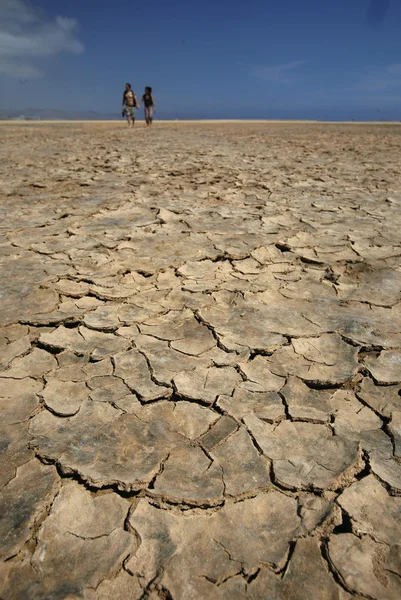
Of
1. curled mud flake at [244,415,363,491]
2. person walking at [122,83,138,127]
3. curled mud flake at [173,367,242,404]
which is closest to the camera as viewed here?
curled mud flake at [244,415,363,491]

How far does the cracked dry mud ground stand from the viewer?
88 centimetres

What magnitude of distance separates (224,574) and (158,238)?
220cm

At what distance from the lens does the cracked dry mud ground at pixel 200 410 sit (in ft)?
2.90

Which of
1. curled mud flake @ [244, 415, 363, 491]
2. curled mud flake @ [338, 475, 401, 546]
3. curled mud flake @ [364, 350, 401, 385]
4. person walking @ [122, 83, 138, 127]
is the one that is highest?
person walking @ [122, 83, 138, 127]

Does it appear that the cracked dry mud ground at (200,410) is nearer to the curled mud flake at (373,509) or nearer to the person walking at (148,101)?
the curled mud flake at (373,509)

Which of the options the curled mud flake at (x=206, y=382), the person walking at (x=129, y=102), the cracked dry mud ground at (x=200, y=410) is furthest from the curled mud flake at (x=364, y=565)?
the person walking at (x=129, y=102)

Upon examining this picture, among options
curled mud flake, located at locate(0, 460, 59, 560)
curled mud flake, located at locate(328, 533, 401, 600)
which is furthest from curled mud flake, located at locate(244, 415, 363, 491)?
curled mud flake, located at locate(0, 460, 59, 560)

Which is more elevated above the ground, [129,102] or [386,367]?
[129,102]

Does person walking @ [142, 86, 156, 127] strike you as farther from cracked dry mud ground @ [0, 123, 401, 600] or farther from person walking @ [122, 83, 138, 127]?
cracked dry mud ground @ [0, 123, 401, 600]

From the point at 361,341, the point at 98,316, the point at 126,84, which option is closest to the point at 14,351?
the point at 98,316

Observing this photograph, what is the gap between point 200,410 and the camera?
1.32m

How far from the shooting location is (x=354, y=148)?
300 inches

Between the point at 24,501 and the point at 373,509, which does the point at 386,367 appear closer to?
the point at 373,509

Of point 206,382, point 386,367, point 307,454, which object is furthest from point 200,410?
point 386,367
